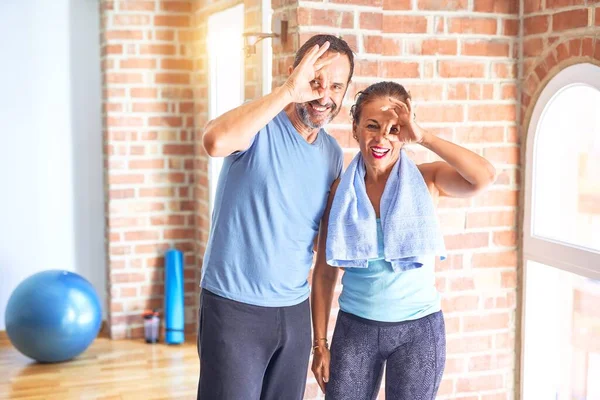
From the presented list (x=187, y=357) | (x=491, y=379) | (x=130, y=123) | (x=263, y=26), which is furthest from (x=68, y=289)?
(x=491, y=379)

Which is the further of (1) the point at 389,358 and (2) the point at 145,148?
(2) the point at 145,148

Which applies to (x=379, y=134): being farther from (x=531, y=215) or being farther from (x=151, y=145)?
(x=151, y=145)

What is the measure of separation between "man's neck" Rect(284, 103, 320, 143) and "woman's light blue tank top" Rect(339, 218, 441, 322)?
1.03ft

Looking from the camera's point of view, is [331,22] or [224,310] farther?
[331,22]

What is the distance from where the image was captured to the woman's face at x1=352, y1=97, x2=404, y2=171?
7.06 ft

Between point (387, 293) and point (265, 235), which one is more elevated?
point (265, 235)

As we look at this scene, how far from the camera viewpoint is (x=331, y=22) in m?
2.75

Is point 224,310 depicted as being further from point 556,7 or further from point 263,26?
point 263,26

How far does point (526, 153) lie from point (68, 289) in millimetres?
2569

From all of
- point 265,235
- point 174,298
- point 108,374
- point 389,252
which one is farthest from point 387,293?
point 174,298

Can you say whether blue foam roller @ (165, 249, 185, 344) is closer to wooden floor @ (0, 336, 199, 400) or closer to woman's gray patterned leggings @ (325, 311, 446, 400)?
wooden floor @ (0, 336, 199, 400)

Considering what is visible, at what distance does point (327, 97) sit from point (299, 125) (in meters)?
0.12

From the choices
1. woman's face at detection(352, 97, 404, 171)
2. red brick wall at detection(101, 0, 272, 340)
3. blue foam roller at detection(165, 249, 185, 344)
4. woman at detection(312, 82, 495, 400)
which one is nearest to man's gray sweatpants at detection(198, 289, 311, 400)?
woman at detection(312, 82, 495, 400)

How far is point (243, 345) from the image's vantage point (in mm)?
2143
